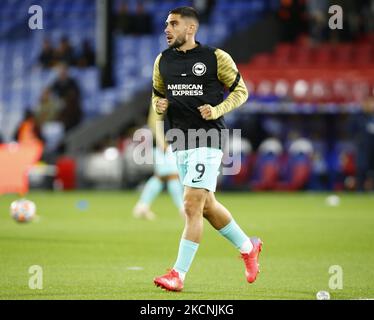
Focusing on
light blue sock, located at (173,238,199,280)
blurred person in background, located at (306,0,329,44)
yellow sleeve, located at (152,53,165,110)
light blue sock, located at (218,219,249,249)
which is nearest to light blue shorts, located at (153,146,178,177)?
yellow sleeve, located at (152,53,165,110)

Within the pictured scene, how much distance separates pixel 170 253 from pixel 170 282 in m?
3.17

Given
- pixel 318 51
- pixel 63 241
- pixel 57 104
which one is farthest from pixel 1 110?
pixel 63 241

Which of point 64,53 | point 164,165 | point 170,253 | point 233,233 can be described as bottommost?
point 170,253

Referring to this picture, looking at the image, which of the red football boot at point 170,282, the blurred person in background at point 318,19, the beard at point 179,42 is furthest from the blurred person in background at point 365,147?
the red football boot at point 170,282

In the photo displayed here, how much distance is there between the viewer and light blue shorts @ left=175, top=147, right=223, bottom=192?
8.35 m

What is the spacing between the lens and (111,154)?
2489 centimetres

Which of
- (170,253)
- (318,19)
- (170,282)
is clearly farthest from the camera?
(318,19)

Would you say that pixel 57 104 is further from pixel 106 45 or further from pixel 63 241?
pixel 63 241

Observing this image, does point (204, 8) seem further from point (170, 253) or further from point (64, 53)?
point (170, 253)

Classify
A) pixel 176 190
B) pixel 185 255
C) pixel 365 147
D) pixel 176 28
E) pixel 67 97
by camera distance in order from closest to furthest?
pixel 185 255, pixel 176 28, pixel 176 190, pixel 365 147, pixel 67 97

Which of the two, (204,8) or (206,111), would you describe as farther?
(204,8)

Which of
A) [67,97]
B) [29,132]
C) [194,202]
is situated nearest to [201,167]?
[194,202]

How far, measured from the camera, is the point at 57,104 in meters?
26.2
